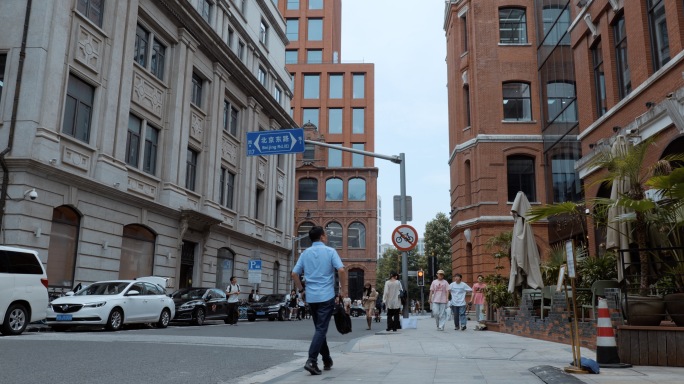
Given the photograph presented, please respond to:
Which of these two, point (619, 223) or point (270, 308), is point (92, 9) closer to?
point (270, 308)

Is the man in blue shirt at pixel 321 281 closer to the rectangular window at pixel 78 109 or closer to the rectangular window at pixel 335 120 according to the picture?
the rectangular window at pixel 78 109

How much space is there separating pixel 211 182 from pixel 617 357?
25.2m

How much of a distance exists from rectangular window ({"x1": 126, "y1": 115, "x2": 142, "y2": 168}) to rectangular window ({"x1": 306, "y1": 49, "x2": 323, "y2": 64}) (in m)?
44.5

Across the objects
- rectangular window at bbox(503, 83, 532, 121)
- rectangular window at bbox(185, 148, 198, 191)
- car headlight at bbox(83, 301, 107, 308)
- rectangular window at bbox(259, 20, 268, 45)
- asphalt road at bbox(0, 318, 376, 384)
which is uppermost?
rectangular window at bbox(259, 20, 268, 45)

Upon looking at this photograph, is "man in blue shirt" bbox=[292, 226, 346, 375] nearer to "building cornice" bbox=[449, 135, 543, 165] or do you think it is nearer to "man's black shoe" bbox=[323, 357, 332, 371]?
"man's black shoe" bbox=[323, 357, 332, 371]

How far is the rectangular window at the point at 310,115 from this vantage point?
2549 inches

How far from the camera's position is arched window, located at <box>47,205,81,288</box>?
18828 mm

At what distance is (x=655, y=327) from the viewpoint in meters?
7.61

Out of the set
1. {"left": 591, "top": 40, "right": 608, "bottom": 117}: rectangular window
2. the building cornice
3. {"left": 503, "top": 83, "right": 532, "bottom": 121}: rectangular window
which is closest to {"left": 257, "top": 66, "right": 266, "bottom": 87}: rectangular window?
the building cornice

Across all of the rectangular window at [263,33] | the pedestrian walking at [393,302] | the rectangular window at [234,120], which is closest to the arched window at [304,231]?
the rectangular window at [263,33]

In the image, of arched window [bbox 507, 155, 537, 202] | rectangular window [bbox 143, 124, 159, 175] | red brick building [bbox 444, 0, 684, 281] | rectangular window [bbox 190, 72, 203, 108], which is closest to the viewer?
red brick building [bbox 444, 0, 684, 281]

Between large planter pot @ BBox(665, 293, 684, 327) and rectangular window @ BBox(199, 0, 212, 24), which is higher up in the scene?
rectangular window @ BBox(199, 0, 212, 24)

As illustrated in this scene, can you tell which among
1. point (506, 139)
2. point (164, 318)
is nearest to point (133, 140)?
point (164, 318)

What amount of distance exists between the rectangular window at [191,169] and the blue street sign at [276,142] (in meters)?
8.76
